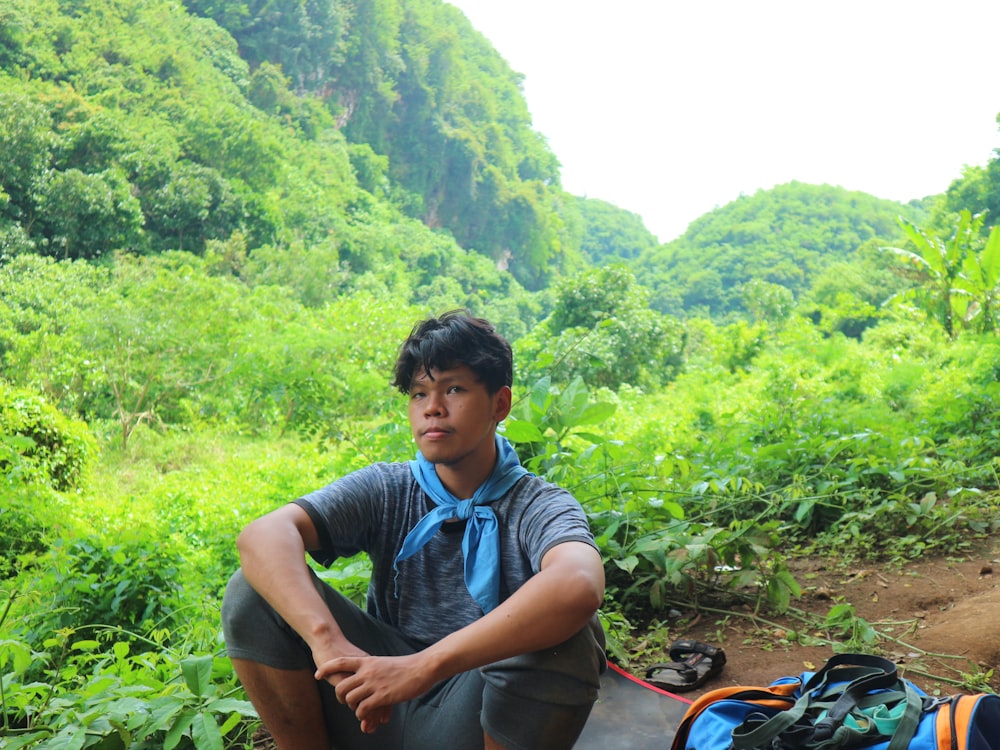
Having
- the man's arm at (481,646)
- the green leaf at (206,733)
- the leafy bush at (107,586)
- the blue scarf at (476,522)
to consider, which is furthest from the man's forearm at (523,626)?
the leafy bush at (107,586)

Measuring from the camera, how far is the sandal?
2072 millimetres

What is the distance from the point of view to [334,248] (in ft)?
63.0

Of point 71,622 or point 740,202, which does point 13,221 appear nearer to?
point 71,622

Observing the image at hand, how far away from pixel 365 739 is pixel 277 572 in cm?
34

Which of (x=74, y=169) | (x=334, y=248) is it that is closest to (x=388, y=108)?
(x=334, y=248)

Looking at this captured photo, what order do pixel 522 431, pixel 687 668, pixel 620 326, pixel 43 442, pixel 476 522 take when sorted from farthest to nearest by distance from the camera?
pixel 620 326 < pixel 43 442 < pixel 522 431 < pixel 687 668 < pixel 476 522

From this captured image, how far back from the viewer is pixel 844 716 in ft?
4.28

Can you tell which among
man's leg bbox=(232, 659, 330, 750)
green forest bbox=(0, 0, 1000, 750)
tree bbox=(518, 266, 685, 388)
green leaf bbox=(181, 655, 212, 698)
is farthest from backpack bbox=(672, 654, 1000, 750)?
tree bbox=(518, 266, 685, 388)

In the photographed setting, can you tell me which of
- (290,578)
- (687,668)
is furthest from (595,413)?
(290,578)

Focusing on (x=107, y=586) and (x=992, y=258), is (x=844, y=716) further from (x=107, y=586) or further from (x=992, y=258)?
(x=992, y=258)

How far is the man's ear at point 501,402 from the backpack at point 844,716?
61cm

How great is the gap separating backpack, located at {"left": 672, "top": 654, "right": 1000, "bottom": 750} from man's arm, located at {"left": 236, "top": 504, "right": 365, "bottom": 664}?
0.61 meters

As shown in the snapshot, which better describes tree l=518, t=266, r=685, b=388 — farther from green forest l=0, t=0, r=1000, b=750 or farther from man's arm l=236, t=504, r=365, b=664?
man's arm l=236, t=504, r=365, b=664

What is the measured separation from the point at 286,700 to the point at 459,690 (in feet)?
0.90
